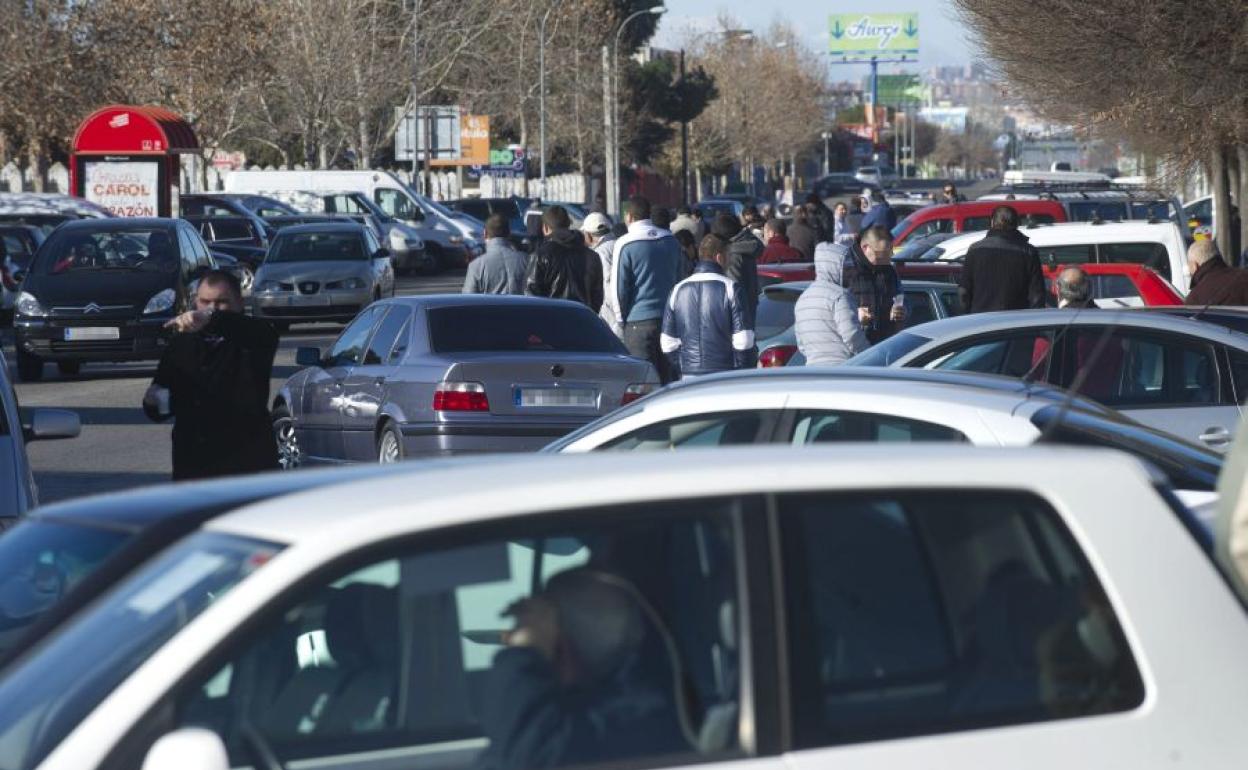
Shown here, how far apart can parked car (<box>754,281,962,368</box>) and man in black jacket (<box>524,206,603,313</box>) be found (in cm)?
147

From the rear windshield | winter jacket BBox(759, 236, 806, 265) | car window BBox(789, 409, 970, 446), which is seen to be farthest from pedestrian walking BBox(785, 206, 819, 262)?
car window BBox(789, 409, 970, 446)

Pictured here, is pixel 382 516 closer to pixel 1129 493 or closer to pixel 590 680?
pixel 590 680

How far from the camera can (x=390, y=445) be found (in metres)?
12.3

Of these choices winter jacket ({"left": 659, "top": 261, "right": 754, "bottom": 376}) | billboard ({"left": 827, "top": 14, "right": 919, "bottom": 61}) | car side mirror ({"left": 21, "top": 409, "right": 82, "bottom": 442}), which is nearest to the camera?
car side mirror ({"left": 21, "top": 409, "right": 82, "bottom": 442})

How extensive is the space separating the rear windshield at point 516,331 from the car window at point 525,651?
9077 mm

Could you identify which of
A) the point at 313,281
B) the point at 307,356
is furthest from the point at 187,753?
the point at 313,281

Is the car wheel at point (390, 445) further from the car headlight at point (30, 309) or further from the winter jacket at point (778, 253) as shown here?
the car headlight at point (30, 309)

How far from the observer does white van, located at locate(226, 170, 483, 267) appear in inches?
1827

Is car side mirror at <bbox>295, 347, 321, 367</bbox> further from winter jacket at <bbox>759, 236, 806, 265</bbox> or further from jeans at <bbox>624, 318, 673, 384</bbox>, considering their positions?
winter jacket at <bbox>759, 236, 806, 265</bbox>

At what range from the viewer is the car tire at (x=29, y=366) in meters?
20.9

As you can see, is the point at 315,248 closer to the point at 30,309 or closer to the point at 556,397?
the point at 30,309

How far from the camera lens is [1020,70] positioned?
69.2ft

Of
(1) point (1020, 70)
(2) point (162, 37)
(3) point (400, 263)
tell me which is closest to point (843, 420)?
(1) point (1020, 70)

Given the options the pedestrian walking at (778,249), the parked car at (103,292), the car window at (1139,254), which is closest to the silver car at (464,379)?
the car window at (1139,254)
